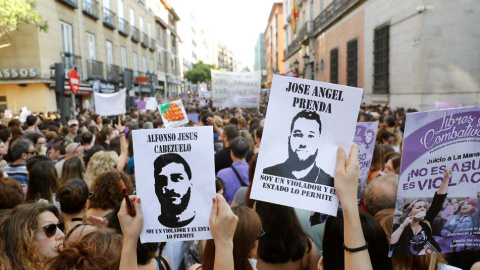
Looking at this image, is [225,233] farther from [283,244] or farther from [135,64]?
[135,64]

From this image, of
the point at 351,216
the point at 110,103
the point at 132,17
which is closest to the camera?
the point at 351,216

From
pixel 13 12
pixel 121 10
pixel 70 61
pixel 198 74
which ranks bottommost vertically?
pixel 70 61

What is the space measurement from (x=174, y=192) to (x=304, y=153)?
0.70 m

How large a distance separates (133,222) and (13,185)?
2288 mm

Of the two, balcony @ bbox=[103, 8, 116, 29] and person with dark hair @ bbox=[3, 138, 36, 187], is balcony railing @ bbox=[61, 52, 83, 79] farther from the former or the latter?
person with dark hair @ bbox=[3, 138, 36, 187]

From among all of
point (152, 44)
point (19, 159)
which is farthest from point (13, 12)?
point (152, 44)

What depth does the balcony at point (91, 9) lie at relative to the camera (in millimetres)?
24094

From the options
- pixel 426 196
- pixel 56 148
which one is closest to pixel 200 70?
pixel 56 148

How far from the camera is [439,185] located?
207 centimetres

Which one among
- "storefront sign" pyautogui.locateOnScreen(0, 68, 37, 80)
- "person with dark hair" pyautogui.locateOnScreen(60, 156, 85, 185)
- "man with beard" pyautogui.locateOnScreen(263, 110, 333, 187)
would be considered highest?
"storefront sign" pyautogui.locateOnScreen(0, 68, 37, 80)

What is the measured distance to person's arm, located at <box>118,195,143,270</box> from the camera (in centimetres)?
190

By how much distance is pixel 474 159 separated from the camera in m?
2.08

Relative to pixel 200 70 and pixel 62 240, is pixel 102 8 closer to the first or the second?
pixel 62 240

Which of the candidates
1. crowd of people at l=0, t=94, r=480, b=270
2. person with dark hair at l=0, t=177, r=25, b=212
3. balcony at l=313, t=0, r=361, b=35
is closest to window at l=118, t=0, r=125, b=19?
balcony at l=313, t=0, r=361, b=35
